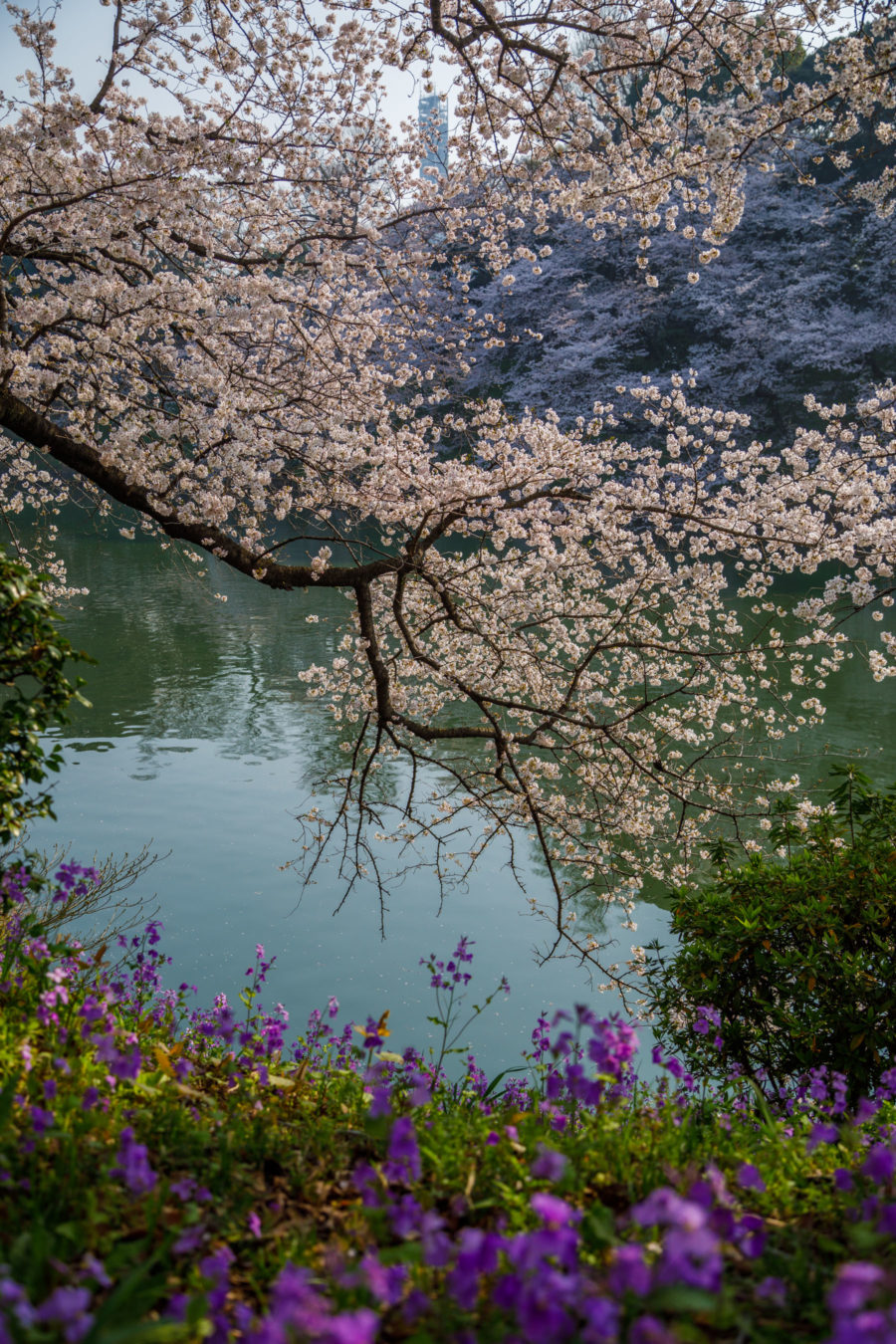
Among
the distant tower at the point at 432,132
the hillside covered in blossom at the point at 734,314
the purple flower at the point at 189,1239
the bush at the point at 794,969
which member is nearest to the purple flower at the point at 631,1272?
the purple flower at the point at 189,1239

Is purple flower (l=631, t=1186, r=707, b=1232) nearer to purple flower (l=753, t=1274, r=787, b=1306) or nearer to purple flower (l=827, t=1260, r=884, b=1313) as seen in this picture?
purple flower (l=827, t=1260, r=884, b=1313)

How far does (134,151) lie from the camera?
447 centimetres

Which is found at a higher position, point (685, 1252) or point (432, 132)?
point (432, 132)

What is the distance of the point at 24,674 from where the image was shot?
8.73ft

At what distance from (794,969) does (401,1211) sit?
2.57m

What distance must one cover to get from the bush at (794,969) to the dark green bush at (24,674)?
259 centimetres

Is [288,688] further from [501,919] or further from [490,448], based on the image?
[490,448]

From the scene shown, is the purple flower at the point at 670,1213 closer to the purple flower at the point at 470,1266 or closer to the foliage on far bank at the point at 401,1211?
the foliage on far bank at the point at 401,1211

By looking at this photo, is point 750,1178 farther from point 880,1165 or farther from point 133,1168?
point 133,1168

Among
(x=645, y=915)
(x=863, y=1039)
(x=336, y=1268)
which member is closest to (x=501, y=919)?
(x=645, y=915)

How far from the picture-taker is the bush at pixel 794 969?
3357mm

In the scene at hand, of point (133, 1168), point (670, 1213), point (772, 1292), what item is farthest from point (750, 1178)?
point (133, 1168)

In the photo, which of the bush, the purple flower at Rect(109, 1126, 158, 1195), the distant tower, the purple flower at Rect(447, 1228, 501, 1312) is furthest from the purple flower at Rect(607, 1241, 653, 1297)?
the distant tower

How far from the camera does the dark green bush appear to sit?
257 centimetres
